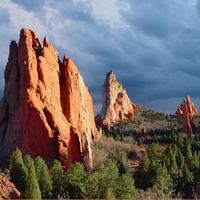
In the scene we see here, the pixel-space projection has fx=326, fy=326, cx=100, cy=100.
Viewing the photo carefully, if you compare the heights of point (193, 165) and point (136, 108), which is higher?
point (136, 108)

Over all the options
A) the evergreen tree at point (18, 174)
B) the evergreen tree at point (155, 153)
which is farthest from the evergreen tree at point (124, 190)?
the evergreen tree at point (155, 153)

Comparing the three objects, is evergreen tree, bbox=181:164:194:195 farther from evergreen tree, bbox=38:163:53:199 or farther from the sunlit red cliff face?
evergreen tree, bbox=38:163:53:199

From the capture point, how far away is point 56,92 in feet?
144

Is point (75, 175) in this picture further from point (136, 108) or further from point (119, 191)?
point (136, 108)

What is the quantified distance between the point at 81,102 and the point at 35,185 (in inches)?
1125

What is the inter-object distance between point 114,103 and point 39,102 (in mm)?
64870

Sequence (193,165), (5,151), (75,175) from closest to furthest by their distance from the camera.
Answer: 1. (75,175)
2. (193,165)
3. (5,151)

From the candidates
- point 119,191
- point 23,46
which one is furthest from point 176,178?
point 23,46

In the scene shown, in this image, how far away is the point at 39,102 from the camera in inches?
1593

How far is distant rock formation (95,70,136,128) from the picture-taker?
101188mm

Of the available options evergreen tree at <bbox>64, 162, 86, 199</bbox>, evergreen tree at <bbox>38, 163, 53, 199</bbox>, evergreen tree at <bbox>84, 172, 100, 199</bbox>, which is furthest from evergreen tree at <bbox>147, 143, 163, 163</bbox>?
evergreen tree at <bbox>84, 172, 100, 199</bbox>

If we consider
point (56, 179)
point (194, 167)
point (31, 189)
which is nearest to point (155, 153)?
point (194, 167)

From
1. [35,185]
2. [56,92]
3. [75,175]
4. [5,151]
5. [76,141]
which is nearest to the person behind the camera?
[35,185]

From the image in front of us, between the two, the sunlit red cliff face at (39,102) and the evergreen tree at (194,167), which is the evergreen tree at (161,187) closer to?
the evergreen tree at (194,167)
